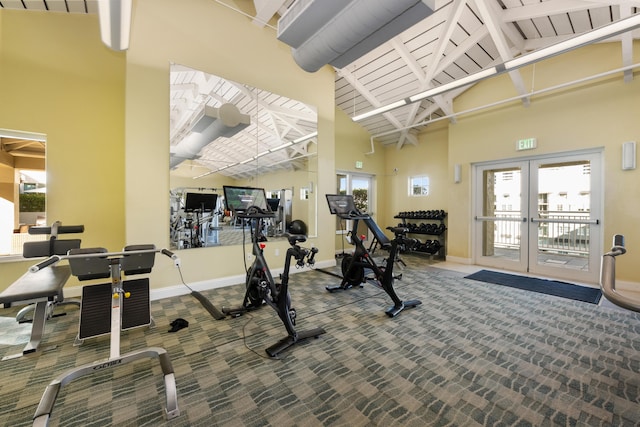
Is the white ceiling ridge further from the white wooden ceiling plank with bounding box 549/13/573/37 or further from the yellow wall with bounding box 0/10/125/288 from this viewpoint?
the yellow wall with bounding box 0/10/125/288

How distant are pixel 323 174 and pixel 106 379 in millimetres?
4428

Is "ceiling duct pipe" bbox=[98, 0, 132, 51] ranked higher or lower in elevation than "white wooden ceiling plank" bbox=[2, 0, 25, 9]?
lower

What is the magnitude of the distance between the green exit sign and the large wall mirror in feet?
13.5

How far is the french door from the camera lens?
461cm

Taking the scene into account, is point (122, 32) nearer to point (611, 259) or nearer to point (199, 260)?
point (199, 260)

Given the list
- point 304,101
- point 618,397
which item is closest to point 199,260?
point 304,101

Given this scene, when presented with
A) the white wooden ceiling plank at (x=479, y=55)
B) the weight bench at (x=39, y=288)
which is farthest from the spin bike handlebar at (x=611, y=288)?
the white wooden ceiling plank at (x=479, y=55)

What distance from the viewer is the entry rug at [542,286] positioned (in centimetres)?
386

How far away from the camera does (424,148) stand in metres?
7.52

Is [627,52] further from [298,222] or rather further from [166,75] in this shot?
[166,75]

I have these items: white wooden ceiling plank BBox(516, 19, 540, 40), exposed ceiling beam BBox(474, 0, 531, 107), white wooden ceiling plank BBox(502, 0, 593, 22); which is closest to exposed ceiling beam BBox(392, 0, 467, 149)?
exposed ceiling beam BBox(474, 0, 531, 107)

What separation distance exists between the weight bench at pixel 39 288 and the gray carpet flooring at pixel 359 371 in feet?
0.51

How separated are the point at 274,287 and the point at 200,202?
7.13 feet

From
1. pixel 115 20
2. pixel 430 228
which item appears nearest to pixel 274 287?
pixel 115 20
